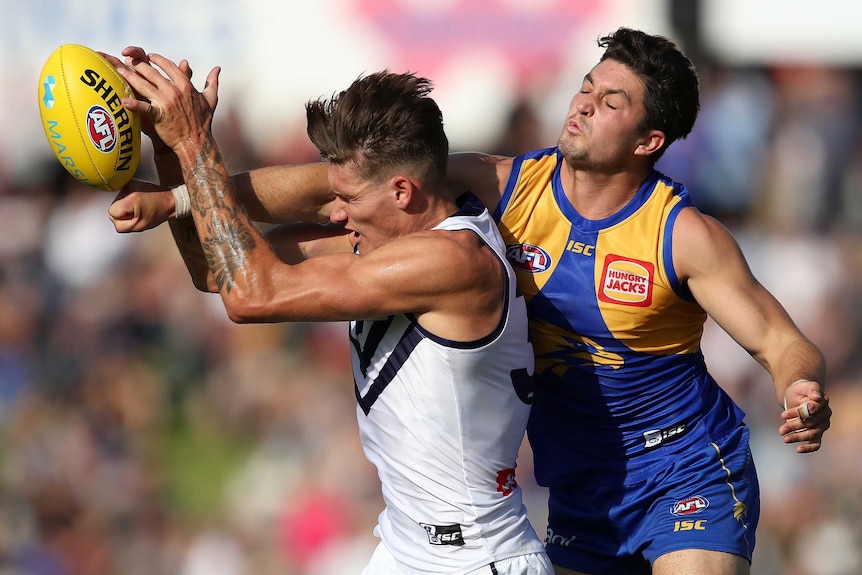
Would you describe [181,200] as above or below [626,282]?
above

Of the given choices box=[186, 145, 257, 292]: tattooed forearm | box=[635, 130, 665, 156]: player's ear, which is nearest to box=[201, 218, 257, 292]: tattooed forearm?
box=[186, 145, 257, 292]: tattooed forearm

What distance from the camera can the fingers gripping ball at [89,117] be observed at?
3.97 m

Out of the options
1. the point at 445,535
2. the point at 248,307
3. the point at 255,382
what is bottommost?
the point at 255,382

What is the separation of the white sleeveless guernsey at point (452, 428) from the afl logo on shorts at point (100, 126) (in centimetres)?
111

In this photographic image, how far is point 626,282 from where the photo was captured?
436cm

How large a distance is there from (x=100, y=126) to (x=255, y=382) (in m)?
5.70

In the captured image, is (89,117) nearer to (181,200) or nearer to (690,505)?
(181,200)

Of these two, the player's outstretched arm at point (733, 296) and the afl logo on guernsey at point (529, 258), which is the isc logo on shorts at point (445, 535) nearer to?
the afl logo on guernsey at point (529, 258)

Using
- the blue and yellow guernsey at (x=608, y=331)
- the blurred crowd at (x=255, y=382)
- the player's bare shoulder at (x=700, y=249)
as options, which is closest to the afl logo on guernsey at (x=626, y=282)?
the blue and yellow guernsey at (x=608, y=331)

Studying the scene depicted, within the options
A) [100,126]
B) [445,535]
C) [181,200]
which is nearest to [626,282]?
[445,535]

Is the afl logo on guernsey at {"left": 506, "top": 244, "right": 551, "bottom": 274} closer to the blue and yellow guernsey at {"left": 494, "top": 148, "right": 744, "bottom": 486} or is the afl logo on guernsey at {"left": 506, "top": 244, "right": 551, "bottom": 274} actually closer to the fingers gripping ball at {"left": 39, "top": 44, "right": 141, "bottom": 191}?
the blue and yellow guernsey at {"left": 494, "top": 148, "right": 744, "bottom": 486}

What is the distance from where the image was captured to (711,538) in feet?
14.2

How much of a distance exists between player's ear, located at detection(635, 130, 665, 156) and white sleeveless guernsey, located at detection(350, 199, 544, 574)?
0.80 m

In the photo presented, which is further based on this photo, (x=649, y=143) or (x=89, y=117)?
(x=649, y=143)
